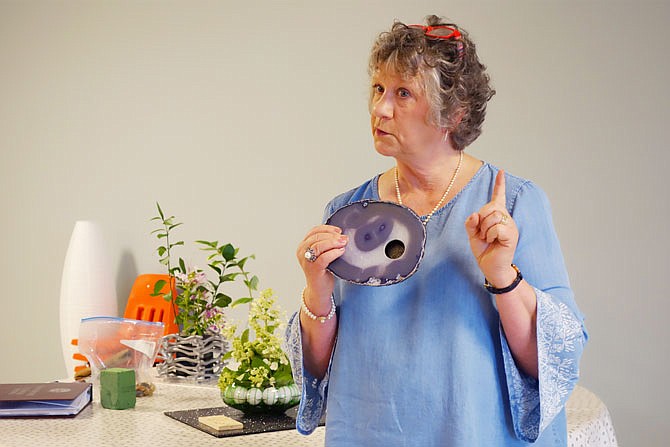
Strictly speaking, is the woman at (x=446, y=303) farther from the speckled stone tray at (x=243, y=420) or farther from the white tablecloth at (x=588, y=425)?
the white tablecloth at (x=588, y=425)

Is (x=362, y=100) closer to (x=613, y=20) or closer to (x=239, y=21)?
(x=239, y=21)

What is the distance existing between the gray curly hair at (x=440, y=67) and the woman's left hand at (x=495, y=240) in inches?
8.6

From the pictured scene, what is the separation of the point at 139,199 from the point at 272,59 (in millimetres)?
975

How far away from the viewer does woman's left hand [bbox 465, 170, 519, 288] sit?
125 centimetres

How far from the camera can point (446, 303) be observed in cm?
138

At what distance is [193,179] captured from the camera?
4.02 meters

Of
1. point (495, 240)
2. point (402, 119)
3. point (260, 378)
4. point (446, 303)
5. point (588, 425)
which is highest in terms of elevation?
point (402, 119)

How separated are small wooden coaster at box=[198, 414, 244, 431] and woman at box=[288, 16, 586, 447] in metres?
0.52

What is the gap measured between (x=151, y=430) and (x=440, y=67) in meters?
1.11

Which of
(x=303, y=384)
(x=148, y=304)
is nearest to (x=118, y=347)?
(x=303, y=384)

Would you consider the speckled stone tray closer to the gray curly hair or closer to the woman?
the woman

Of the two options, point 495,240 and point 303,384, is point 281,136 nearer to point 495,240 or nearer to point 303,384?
point 303,384

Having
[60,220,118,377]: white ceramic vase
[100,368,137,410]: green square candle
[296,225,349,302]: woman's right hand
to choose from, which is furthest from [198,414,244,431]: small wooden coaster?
[60,220,118,377]: white ceramic vase

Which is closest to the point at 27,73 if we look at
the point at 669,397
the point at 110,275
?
the point at 110,275
